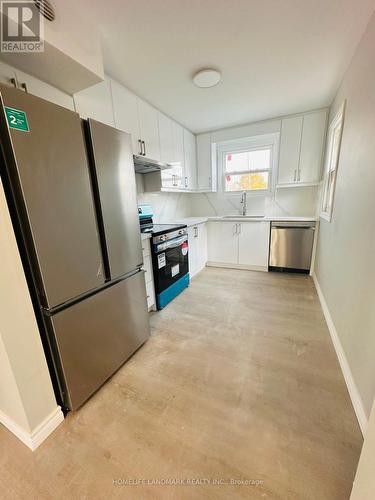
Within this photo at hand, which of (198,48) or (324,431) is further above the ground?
(198,48)

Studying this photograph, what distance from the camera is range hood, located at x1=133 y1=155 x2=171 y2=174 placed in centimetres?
220

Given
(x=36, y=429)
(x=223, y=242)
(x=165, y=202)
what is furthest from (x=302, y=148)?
(x=36, y=429)

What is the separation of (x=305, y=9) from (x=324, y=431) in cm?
262

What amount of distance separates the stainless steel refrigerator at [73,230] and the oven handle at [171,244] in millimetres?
636

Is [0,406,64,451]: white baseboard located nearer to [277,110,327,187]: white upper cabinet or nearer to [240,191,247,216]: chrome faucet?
[240,191,247,216]: chrome faucet

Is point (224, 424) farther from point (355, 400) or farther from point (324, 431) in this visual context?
point (355, 400)

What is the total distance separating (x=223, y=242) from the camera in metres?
3.71

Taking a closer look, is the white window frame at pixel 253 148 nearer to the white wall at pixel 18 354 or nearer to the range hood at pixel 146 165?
the range hood at pixel 146 165

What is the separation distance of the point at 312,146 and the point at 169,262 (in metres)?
2.80

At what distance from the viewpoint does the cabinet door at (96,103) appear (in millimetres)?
1751

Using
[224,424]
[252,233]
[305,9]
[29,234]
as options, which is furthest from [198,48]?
[224,424]

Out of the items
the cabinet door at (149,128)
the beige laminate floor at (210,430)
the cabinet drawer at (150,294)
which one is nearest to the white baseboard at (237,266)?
the beige laminate floor at (210,430)

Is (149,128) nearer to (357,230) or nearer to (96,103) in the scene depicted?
(96,103)

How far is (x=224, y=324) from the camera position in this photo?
2119mm
